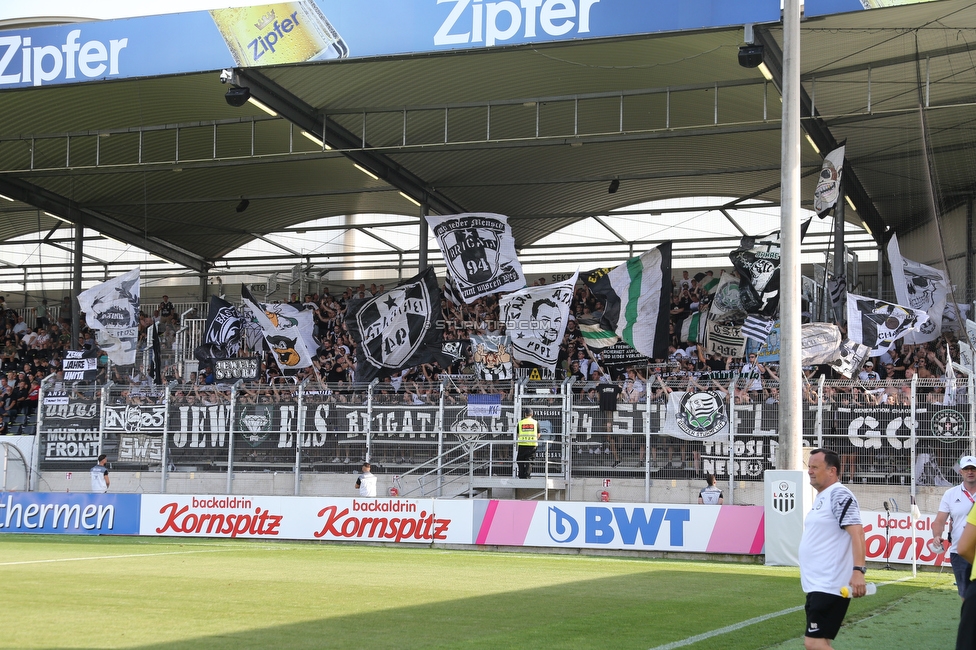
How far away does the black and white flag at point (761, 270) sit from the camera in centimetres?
2738

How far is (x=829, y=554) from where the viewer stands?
7.56 metres

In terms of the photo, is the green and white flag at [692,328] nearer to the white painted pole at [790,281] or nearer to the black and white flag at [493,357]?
the black and white flag at [493,357]

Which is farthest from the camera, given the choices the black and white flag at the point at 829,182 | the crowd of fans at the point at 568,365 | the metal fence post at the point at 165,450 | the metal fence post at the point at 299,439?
the metal fence post at the point at 165,450

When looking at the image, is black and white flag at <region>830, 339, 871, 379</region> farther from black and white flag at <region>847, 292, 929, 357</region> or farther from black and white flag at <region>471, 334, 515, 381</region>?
black and white flag at <region>471, 334, 515, 381</region>

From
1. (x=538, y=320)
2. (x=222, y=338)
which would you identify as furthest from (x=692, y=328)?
(x=222, y=338)

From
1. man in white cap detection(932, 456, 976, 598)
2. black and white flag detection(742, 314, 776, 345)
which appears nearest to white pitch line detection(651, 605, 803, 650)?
man in white cap detection(932, 456, 976, 598)

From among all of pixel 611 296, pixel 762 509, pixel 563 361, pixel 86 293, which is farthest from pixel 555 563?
pixel 86 293

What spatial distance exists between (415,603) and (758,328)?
16.0 meters

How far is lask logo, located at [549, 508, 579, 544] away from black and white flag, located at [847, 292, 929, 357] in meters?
7.97

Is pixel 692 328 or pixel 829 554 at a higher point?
pixel 692 328

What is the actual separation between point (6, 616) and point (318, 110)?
67.4 ft

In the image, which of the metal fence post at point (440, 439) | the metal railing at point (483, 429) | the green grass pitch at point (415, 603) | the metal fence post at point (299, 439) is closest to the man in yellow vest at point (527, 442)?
the metal railing at point (483, 429)

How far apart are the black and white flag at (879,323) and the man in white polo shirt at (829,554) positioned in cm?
1840

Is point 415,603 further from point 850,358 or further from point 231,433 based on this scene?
point 231,433
